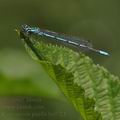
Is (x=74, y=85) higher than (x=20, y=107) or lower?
lower

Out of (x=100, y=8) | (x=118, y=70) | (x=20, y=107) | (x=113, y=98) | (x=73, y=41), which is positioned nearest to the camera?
(x=113, y=98)

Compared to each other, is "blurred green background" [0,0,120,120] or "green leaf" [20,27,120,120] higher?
"blurred green background" [0,0,120,120]

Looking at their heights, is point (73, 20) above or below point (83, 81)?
above

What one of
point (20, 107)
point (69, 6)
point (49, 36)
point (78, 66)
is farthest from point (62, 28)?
point (78, 66)

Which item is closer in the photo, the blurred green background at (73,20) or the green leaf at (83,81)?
the green leaf at (83,81)

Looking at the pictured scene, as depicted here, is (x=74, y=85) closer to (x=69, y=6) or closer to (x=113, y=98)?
(x=113, y=98)

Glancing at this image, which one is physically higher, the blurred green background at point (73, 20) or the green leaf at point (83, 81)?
the blurred green background at point (73, 20)

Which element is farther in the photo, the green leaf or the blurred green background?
the blurred green background

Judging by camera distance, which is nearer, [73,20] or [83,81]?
[83,81]
